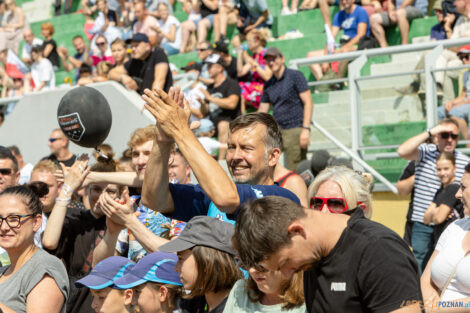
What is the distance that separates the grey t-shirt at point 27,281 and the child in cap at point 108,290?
200mm

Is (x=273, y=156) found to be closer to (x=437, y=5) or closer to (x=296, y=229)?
(x=296, y=229)

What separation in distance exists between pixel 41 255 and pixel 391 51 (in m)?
5.11

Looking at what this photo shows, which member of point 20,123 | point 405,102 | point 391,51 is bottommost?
point 20,123

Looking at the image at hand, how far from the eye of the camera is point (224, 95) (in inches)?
355

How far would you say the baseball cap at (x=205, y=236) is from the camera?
126 inches

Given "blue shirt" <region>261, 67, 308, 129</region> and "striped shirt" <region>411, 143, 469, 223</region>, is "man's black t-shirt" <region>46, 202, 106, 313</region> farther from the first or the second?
"blue shirt" <region>261, 67, 308, 129</region>

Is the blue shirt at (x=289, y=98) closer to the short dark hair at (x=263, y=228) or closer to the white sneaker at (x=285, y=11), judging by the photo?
the white sneaker at (x=285, y=11)

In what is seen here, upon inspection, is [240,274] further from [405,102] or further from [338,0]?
[338,0]

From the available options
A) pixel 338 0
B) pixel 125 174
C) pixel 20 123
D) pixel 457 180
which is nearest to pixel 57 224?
pixel 125 174

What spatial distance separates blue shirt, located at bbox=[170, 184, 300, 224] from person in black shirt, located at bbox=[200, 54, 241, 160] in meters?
4.99

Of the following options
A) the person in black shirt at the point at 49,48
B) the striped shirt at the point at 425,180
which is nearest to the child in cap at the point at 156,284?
the striped shirt at the point at 425,180

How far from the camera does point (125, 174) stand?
462 centimetres

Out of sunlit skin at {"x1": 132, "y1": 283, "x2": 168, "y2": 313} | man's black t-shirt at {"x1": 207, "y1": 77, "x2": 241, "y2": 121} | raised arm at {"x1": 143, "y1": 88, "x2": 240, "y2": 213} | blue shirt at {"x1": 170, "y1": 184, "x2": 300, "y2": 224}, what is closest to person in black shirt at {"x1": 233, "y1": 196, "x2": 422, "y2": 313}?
raised arm at {"x1": 143, "y1": 88, "x2": 240, "y2": 213}

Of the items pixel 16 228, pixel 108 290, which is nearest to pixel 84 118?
pixel 16 228
